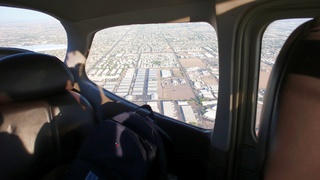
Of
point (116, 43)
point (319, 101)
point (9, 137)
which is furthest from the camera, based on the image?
point (116, 43)

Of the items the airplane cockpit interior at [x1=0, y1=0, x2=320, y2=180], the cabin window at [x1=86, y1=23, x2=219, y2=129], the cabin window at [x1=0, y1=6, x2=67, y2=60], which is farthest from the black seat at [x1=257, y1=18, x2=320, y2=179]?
the cabin window at [x1=0, y1=6, x2=67, y2=60]

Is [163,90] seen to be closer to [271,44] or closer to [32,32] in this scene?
[271,44]

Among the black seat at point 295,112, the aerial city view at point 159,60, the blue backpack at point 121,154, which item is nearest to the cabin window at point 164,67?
the aerial city view at point 159,60

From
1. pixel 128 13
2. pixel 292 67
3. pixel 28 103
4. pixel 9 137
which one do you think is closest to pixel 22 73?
pixel 28 103

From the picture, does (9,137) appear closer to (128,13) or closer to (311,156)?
(128,13)

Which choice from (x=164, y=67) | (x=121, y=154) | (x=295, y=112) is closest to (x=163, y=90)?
(x=164, y=67)

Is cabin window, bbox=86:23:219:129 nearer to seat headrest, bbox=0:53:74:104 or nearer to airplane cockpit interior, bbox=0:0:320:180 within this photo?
airplane cockpit interior, bbox=0:0:320:180

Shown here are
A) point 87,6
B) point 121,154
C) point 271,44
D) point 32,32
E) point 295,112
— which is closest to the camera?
point 295,112
